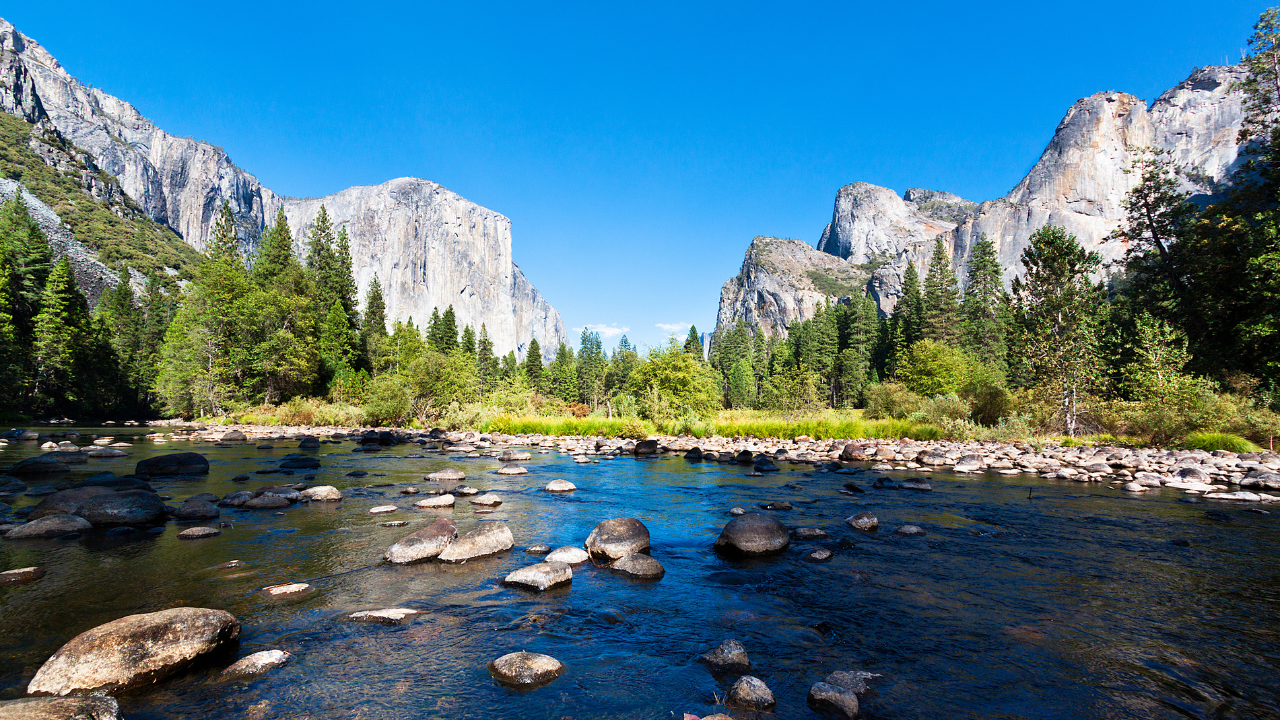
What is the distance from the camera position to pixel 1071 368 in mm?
21312

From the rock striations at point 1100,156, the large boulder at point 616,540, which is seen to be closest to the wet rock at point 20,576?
the large boulder at point 616,540

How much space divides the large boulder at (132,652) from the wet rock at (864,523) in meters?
8.53

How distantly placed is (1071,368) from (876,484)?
14810mm

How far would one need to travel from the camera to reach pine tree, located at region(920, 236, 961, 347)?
6366 cm

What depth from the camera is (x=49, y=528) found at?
277 inches

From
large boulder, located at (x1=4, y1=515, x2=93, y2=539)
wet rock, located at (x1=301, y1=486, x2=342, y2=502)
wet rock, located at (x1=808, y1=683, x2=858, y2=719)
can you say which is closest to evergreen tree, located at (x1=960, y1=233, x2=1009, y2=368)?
wet rock, located at (x1=301, y1=486, x2=342, y2=502)

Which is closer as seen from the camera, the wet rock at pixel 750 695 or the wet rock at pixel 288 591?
the wet rock at pixel 750 695

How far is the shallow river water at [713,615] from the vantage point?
11.5 ft

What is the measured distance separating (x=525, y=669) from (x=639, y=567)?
9.11ft

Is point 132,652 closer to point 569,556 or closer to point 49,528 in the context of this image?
point 569,556

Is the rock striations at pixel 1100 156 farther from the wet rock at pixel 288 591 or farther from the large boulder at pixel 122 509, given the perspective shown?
the large boulder at pixel 122 509

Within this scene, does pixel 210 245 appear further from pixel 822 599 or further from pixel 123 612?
pixel 822 599

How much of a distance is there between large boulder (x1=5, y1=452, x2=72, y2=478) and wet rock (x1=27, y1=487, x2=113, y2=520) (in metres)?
6.25

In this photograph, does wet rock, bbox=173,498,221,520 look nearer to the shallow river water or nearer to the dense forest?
the shallow river water
